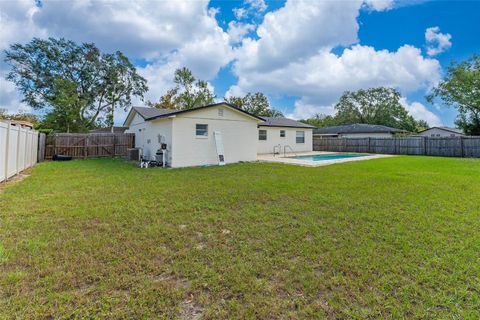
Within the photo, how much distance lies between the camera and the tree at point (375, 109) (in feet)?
127

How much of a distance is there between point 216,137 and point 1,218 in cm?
917

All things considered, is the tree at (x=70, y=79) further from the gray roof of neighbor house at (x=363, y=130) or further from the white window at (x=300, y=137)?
the gray roof of neighbor house at (x=363, y=130)

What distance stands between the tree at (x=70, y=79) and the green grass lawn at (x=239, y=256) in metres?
22.8

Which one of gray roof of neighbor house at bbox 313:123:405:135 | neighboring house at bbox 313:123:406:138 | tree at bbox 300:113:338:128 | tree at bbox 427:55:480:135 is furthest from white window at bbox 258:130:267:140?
tree at bbox 300:113:338:128

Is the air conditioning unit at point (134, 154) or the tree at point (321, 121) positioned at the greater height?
the tree at point (321, 121)

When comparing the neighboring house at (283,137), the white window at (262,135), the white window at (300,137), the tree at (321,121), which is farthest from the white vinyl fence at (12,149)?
the tree at (321,121)

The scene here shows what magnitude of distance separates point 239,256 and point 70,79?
99.1 ft

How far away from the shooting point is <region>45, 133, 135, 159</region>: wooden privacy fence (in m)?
14.8

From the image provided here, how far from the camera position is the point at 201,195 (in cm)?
593

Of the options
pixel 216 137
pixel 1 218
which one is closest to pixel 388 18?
pixel 216 137

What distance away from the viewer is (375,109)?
39.7 metres

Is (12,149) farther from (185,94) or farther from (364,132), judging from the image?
(364,132)

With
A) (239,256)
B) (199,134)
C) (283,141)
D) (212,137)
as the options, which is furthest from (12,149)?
(283,141)

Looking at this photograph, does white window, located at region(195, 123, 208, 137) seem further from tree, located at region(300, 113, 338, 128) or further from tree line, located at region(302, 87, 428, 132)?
tree, located at region(300, 113, 338, 128)
